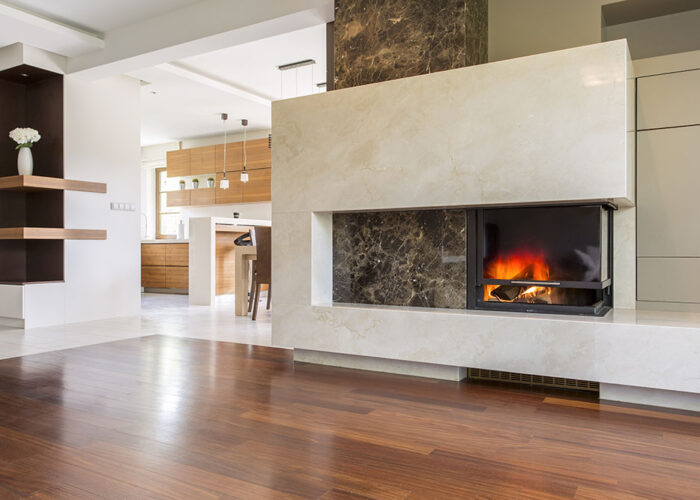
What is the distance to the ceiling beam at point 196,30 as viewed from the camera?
366cm

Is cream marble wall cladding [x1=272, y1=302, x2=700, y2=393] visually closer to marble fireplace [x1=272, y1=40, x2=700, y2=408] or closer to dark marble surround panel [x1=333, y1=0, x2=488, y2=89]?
marble fireplace [x1=272, y1=40, x2=700, y2=408]

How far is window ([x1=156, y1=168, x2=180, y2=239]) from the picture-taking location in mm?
9844

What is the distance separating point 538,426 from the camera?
1.93 m

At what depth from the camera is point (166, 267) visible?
8328mm

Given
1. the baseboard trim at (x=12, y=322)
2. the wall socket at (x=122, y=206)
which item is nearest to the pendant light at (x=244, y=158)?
the wall socket at (x=122, y=206)

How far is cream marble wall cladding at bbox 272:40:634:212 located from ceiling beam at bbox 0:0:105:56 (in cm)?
251

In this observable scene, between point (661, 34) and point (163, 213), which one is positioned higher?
point (661, 34)

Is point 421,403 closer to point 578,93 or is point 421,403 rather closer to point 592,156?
point 592,156

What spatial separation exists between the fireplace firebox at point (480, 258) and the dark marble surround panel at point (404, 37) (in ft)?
2.68

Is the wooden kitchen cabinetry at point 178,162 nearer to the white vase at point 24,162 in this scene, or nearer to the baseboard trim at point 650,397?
the white vase at point 24,162

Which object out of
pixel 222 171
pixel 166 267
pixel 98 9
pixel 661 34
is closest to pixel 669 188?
pixel 661 34

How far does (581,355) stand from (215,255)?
508cm

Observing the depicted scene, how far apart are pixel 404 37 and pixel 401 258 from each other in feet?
4.10

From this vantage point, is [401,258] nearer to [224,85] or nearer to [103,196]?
[103,196]
